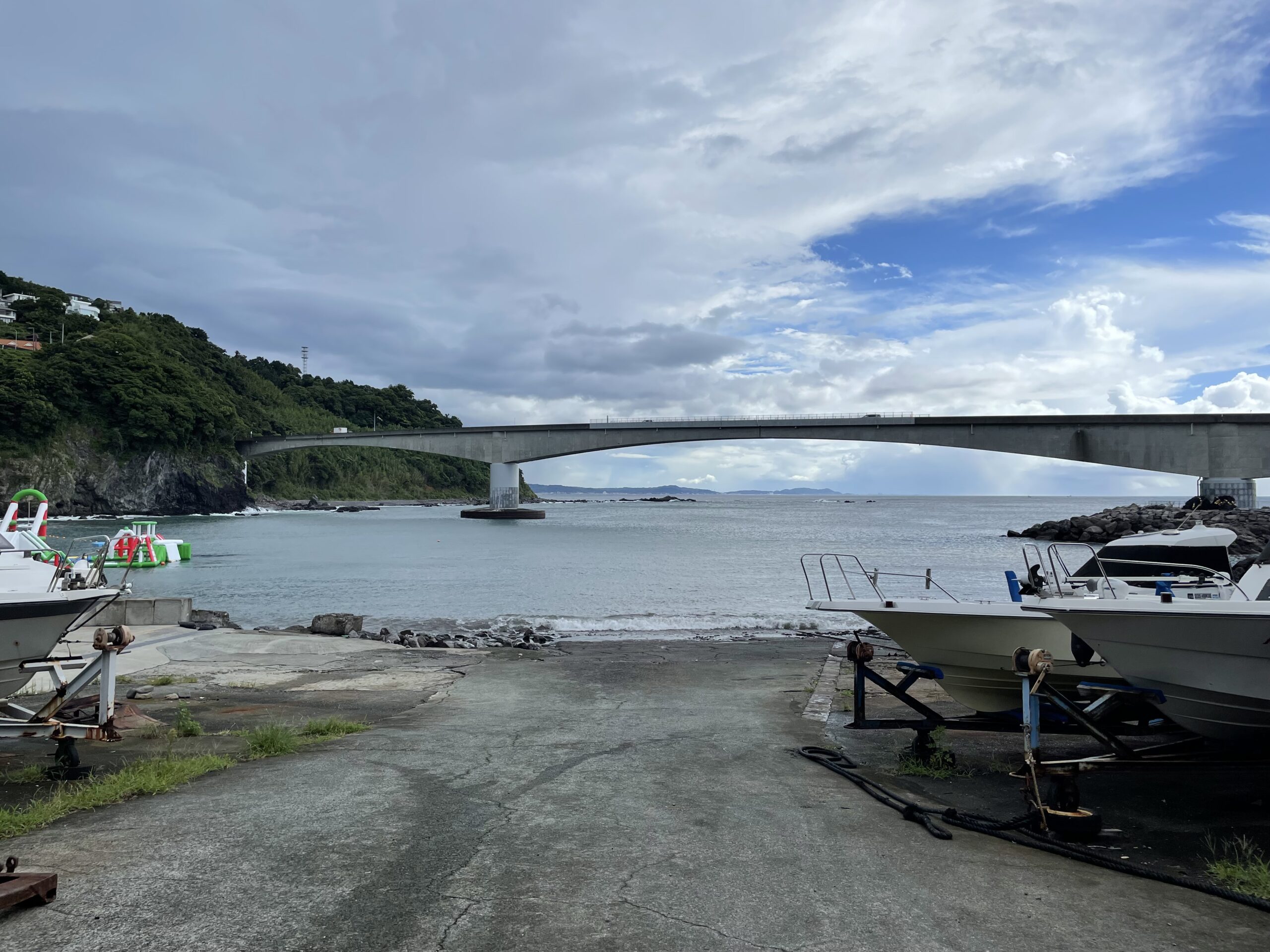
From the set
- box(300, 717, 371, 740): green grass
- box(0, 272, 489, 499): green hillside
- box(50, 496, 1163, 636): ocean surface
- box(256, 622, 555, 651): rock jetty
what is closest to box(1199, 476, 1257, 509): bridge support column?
box(50, 496, 1163, 636): ocean surface

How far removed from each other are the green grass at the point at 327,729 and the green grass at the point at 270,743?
0.41 metres

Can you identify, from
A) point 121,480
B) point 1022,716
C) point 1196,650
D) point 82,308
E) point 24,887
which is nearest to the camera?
point 24,887

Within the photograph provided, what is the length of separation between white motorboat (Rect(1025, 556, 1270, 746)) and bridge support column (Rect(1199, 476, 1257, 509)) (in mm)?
57938

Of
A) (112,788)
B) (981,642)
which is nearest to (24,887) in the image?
(112,788)

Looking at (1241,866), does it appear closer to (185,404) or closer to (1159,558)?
(1159,558)

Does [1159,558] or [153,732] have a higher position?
[1159,558]

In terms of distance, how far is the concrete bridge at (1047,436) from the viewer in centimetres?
5353

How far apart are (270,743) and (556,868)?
12.1ft

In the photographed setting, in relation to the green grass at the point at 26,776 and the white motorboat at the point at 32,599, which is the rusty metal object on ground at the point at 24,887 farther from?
the white motorboat at the point at 32,599

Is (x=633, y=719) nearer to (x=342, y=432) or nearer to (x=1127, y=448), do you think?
(x=1127, y=448)

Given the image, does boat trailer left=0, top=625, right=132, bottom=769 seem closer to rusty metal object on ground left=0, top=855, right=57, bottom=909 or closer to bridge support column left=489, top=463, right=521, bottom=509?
rusty metal object on ground left=0, top=855, right=57, bottom=909

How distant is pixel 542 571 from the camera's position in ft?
130

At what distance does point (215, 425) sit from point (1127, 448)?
102263 mm

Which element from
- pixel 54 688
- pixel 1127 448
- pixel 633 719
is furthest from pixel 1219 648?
pixel 1127 448
